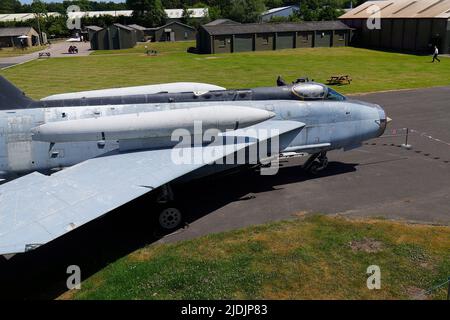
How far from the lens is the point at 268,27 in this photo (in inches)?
2574

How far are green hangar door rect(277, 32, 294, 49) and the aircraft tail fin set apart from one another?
55.5 m

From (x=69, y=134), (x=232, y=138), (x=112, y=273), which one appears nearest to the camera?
(x=112, y=273)

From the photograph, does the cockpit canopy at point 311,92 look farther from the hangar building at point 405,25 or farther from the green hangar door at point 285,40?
the green hangar door at point 285,40

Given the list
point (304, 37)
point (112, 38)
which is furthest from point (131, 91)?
point (112, 38)

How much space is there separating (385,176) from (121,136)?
1034cm

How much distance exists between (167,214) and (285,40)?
188ft

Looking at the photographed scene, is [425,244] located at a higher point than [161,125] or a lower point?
lower

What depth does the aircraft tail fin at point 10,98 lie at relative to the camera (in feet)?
45.3

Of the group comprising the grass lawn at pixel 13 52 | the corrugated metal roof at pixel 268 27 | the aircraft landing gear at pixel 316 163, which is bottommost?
the aircraft landing gear at pixel 316 163

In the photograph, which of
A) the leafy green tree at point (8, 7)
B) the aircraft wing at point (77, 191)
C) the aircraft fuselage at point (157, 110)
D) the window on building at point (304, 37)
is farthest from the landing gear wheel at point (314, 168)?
the leafy green tree at point (8, 7)

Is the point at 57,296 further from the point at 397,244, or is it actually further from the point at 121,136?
the point at 397,244

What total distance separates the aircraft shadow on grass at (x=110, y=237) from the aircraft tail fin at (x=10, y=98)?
4.61 m

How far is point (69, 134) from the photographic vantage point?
510 inches
